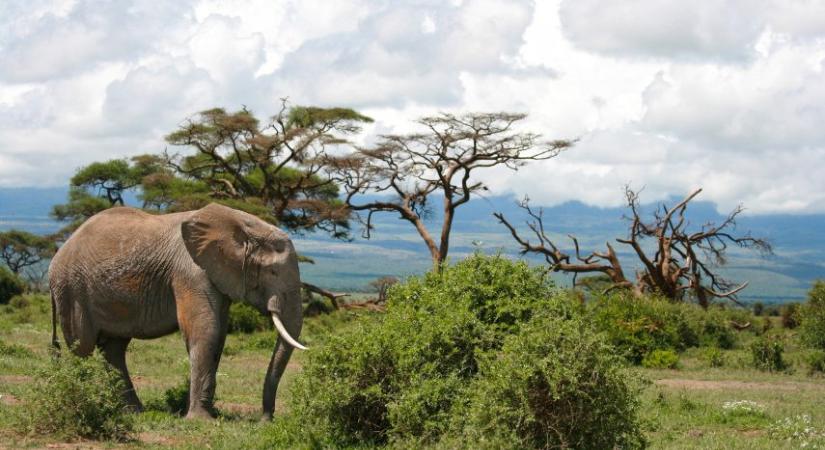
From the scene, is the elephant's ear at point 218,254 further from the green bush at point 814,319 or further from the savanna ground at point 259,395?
the green bush at point 814,319

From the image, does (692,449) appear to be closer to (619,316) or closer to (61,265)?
(61,265)

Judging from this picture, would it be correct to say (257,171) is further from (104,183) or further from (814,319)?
(814,319)

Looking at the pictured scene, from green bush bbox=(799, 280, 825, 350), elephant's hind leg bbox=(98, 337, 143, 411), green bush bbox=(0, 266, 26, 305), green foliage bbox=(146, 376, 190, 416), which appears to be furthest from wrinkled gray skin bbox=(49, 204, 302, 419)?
green bush bbox=(0, 266, 26, 305)

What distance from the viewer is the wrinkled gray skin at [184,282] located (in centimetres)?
1213

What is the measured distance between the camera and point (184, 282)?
1232 cm

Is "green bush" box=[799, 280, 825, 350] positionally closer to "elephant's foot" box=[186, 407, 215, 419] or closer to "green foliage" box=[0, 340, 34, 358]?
"elephant's foot" box=[186, 407, 215, 419]

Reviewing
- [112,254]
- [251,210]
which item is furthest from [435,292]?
[251,210]

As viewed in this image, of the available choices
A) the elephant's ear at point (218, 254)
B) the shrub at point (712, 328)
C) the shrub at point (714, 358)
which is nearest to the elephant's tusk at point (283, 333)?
the elephant's ear at point (218, 254)

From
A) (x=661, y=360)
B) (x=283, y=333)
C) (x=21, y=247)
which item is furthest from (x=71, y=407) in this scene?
(x=21, y=247)

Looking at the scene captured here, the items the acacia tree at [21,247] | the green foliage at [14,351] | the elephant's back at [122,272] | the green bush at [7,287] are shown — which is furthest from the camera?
the acacia tree at [21,247]

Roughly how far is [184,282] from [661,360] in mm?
11978

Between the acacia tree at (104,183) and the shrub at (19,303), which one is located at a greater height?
the acacia tree at (104,183)

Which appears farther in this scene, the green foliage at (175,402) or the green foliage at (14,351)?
the green foliage at (14,351)

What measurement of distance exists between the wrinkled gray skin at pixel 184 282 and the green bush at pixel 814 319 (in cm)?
1460
